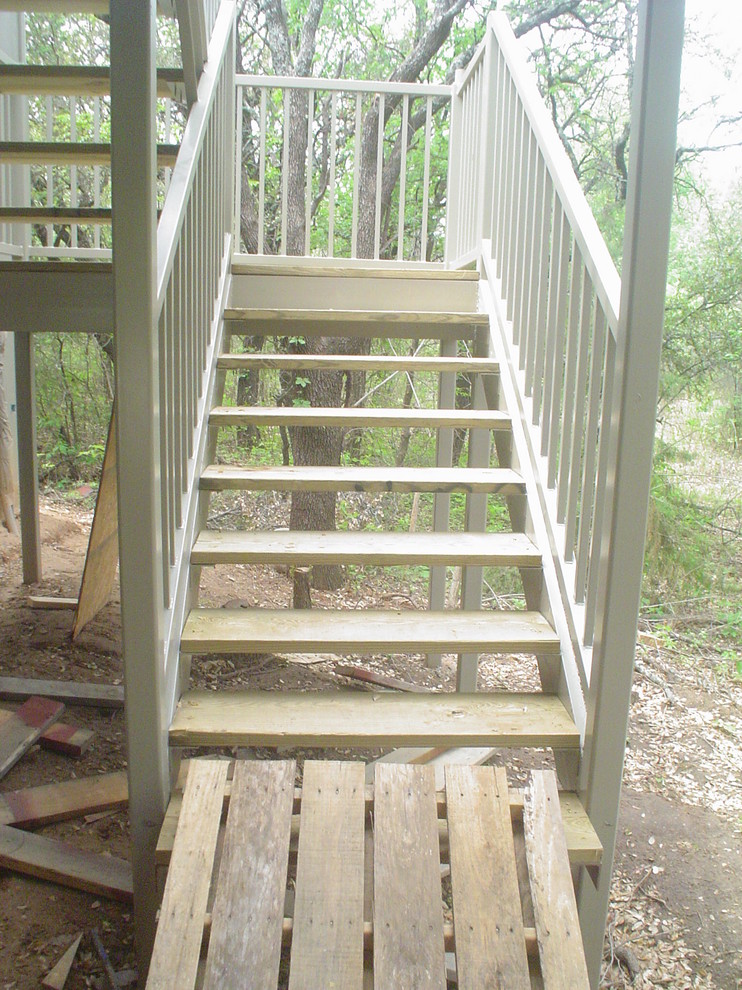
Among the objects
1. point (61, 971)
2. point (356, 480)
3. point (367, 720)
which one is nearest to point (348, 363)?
point (356, 480)

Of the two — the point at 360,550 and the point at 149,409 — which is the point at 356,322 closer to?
the point at 360,550

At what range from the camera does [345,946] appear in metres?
1.44

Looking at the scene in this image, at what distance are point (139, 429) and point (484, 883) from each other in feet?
3.97

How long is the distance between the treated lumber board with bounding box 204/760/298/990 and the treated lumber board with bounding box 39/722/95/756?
134 centimetres

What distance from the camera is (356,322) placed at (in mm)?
3260

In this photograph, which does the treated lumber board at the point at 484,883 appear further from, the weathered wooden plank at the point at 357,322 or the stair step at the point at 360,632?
the weathered wooden plank at the point at 357,322

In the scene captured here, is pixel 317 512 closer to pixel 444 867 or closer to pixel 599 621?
pixel 444 867

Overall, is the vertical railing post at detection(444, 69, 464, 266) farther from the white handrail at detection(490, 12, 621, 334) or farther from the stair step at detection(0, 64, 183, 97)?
the stair step at detection(0, 64, 183, 97)

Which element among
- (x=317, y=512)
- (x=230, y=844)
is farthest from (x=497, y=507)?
(x=230, y=844)

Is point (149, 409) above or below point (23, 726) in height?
above

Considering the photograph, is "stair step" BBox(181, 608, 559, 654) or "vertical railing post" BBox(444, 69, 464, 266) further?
"vertical railing post" BBox(444, 69, 464, 266)

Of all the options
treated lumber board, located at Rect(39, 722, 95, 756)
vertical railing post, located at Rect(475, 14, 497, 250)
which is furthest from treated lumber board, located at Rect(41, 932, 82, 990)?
vertical railing post, located at Rect(475, 14, 497, 250)

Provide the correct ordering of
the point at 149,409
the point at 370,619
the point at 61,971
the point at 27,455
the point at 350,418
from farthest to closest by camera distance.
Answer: the point at 27,455
the point at 350,418
the point at 370,619
the point at 61,971
the point at 149,409

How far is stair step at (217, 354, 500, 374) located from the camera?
2854 millimetres
